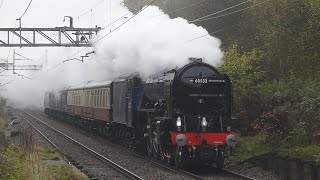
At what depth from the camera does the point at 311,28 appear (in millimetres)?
17438

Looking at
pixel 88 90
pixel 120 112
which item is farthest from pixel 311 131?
pixel 88 90

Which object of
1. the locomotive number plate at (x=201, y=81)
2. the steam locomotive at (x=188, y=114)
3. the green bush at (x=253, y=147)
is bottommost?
the green bush at (x=253, y=147)

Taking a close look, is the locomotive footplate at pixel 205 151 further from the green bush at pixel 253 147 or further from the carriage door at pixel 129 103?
the carriage door at pixel 129 103

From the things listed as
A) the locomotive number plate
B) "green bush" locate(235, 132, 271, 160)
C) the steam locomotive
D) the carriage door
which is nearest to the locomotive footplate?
the steam locomotive

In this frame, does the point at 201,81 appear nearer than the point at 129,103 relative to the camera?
Yes

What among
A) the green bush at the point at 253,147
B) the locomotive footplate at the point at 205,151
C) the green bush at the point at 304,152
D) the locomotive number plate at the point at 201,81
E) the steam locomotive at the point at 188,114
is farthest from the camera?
the green bush at the point at 253,147

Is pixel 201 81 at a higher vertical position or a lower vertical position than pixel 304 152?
higher

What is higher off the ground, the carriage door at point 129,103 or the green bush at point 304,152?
the carriage door at point 129,103

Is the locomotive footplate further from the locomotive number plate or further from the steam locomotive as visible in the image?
the locomotive number plate

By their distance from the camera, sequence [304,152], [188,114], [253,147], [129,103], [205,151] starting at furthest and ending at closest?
[129,103]
[253,147]
[188,114]
[205,151]
[304,152]

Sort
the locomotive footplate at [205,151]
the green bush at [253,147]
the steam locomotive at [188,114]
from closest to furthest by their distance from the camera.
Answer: the locomotive footplate at [205,151] → the steam locomotive at [188,114] → the green bush at [253,147]

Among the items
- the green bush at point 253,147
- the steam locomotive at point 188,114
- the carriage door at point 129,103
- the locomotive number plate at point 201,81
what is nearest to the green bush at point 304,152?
the green bush at point 253,147

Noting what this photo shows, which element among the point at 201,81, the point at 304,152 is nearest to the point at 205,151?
the point at 201,81

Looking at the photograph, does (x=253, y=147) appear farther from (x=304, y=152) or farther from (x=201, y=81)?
(x=201, y=81)
